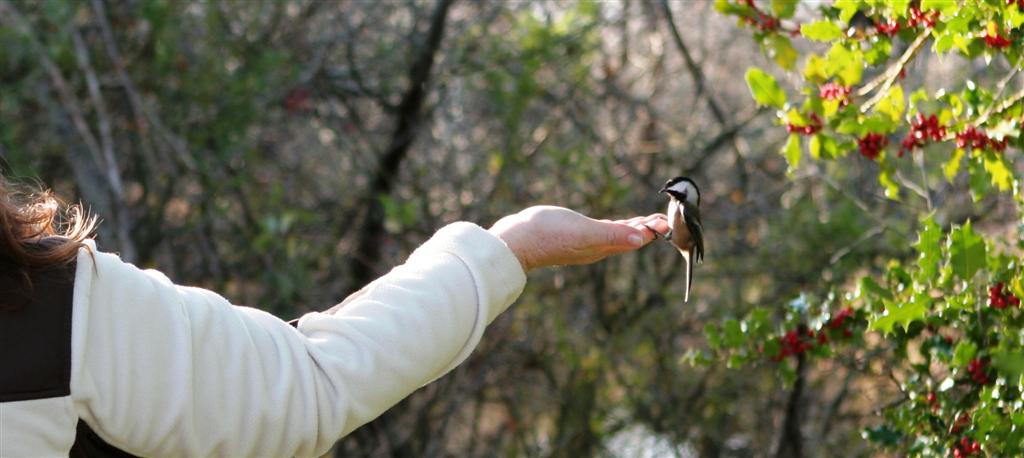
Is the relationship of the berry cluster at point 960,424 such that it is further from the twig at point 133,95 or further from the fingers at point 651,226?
the twig at point 133,95

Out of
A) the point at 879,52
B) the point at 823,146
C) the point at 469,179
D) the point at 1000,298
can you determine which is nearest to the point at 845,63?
the point at 879,52

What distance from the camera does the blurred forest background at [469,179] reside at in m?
4.35

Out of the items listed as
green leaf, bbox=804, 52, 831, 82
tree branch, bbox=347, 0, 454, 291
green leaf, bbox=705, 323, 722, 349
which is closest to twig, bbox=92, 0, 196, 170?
tree branch, bbox=347, 0, 454, 291

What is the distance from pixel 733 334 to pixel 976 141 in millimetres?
598

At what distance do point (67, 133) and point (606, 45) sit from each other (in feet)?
6.35

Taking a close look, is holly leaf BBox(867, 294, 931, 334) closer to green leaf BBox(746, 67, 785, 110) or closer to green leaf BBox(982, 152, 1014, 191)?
green leaf BBox(982, 152, 1014, 191)

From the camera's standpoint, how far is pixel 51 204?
134cm

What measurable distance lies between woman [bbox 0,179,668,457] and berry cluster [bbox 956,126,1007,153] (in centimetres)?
88

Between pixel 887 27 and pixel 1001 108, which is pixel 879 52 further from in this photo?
pixel 1001 108

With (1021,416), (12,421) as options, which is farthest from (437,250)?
(1021,416)

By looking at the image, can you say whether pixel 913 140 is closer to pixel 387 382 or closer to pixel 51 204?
pixel 387 382

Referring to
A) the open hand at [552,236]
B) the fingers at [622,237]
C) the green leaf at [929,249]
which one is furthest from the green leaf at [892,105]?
the open hand at [552,236]

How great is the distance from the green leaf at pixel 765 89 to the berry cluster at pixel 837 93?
3.9 inches

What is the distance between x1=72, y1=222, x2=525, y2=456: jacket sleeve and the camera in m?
1.21
